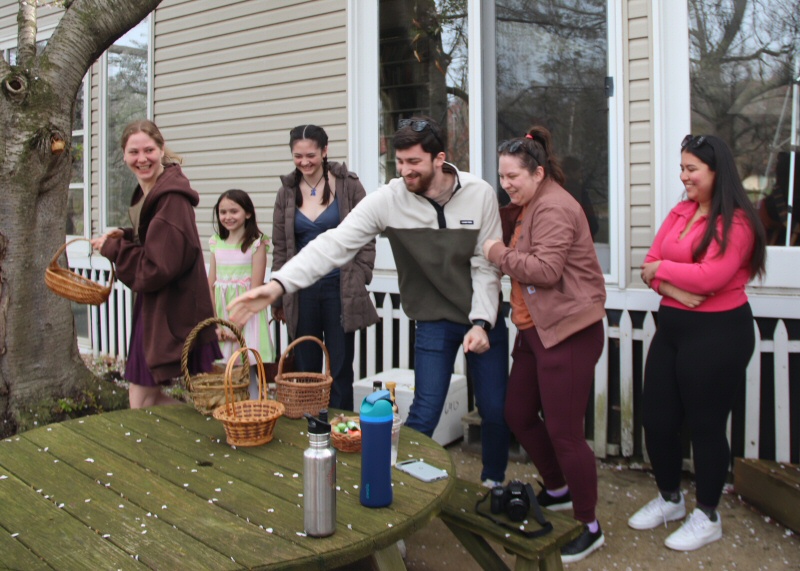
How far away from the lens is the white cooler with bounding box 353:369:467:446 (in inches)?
185

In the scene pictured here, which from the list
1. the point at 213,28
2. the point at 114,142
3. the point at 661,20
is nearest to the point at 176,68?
the point at 213,28

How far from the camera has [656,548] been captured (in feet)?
11.1

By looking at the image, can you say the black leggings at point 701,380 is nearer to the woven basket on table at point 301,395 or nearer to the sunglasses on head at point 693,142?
the sunglasses on head at point 693,142

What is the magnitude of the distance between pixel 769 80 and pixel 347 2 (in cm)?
304

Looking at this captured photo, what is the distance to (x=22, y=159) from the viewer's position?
488 cm

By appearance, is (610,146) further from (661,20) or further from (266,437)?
(266,437)

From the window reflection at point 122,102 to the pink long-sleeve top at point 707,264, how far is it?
5744mm

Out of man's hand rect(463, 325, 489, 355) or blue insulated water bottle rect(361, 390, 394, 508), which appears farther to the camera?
man's hand rect(463, 325, 489, 355)

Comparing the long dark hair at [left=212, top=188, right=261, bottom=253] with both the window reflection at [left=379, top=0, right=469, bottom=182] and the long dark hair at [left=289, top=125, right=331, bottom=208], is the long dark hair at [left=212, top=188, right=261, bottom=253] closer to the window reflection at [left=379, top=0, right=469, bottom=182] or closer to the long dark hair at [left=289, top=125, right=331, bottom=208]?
the long dark hair at [left=289, top=125, right=331, bottom=208]

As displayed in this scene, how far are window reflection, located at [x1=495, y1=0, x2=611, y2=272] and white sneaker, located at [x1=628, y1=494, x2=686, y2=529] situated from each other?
1.55 m

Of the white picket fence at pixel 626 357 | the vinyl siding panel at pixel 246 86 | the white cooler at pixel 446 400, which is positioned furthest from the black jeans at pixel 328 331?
the vinyl siding panel at pixel 246 86

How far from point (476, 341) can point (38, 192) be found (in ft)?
11.3

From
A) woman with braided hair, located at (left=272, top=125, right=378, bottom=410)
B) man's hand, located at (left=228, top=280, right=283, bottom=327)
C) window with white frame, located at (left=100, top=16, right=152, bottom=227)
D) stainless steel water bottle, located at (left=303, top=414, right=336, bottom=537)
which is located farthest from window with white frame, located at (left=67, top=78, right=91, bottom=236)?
stainless steel water bottle, located at (left=303, top=414, right=336, bottom=537)

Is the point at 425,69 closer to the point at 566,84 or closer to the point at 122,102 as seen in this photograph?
the point at 566,84
